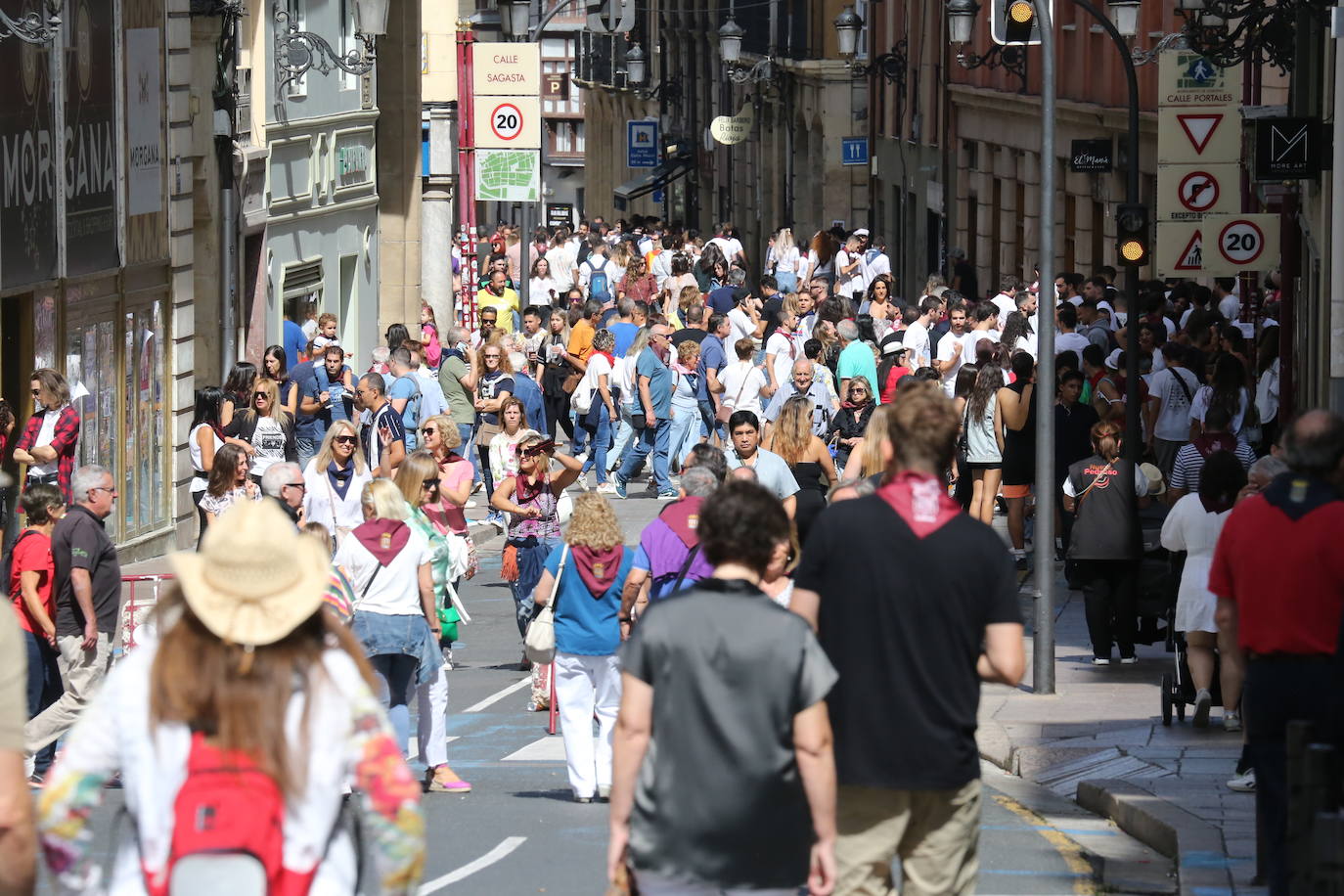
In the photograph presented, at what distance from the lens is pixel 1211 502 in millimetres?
11469

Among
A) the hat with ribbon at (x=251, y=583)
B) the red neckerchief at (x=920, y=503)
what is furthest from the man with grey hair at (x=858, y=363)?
Result: the hat with ribbon at (x=251, y=583)

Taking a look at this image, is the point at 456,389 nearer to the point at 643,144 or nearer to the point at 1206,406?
the point at 1206,406

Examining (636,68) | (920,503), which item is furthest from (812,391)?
(636,68)

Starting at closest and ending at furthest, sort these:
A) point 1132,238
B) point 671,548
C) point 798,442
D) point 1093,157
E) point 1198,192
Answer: point 671,548
point 798,442
point 1132,238
point 1198,192
point 1093,157

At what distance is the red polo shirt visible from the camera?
24.1 ft

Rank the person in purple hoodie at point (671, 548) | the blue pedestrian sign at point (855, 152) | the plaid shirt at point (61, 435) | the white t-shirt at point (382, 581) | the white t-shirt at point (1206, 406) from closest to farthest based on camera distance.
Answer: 1. the person in purple hoodie at point (671, 548)
2. the white t-shirt at point (382, 581)
3. the plaid shirt at point (61, 435)
4. the white t-shirt at point (1206, 406)
5. the blue pedestrian sign at point (855, 152)

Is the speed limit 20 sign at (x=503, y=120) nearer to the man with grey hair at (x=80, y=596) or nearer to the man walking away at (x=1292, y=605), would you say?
the man with grey hair at (x=80, y=596)

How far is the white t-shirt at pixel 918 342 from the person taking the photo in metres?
21.9

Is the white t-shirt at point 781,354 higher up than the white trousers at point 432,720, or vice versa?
the white t-shirt at point 781,354

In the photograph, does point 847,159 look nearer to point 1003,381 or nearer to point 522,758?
point 1003,381

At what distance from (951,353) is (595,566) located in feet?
38.1

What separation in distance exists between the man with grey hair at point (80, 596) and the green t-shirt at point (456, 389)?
10.5 m

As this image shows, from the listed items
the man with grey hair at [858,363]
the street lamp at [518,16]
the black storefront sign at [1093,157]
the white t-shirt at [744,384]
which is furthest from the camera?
the street lamp at [518,16]

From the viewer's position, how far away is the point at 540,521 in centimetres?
1475
